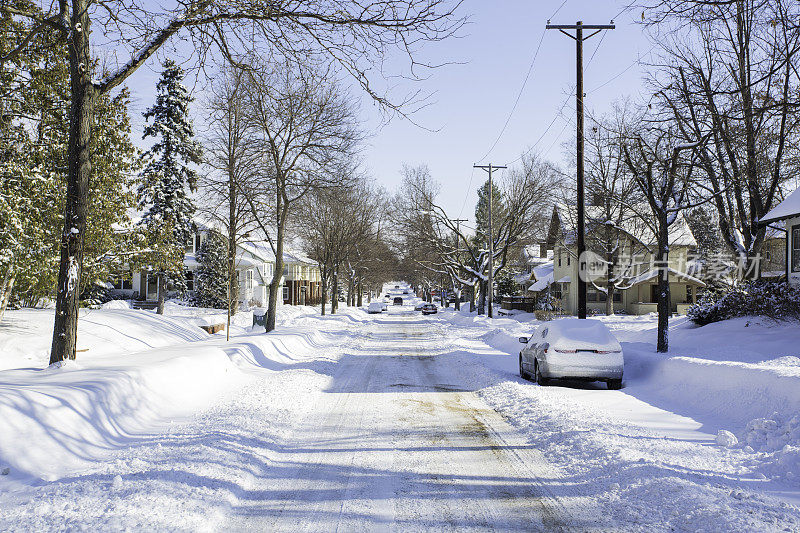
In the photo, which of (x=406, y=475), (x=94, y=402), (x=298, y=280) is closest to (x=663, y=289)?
(x=406, y=475)

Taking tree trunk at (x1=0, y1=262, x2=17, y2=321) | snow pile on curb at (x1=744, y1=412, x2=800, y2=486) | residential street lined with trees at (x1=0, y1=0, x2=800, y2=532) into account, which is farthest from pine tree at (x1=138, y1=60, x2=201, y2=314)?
snow pile on curb at (x1=744, y1=412, x2=800, y2=486)

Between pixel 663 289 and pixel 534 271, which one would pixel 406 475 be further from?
pixel 534 271

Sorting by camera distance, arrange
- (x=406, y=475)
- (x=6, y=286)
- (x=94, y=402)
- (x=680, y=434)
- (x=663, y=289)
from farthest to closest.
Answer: (x=663, y=289) → (x=6, y=286) → (x=680, y=434) → (x=94, y=402) → (x=406, y=475)

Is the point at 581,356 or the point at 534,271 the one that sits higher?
the point at 534,271

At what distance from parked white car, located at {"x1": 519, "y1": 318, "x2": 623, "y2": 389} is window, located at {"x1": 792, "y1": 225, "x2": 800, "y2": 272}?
521 inches

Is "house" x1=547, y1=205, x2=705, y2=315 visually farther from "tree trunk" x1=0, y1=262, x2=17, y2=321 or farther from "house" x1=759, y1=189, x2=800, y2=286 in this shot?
"tree trunk" x1=0, y1=262, x2=17, y2=321

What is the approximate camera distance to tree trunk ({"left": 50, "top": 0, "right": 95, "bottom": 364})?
1020 centimetres

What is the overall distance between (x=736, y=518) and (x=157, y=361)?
34.4 ft

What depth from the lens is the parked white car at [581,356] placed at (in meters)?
12.9

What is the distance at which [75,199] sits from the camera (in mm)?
10273

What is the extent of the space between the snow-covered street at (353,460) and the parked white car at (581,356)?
2.21ft

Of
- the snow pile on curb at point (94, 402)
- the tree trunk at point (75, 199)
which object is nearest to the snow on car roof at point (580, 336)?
the snow pile on curb at point (94, 402)

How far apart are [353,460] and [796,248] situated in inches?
857

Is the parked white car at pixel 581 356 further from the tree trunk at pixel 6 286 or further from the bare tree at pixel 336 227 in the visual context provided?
the bare tree at pixel 336 227
